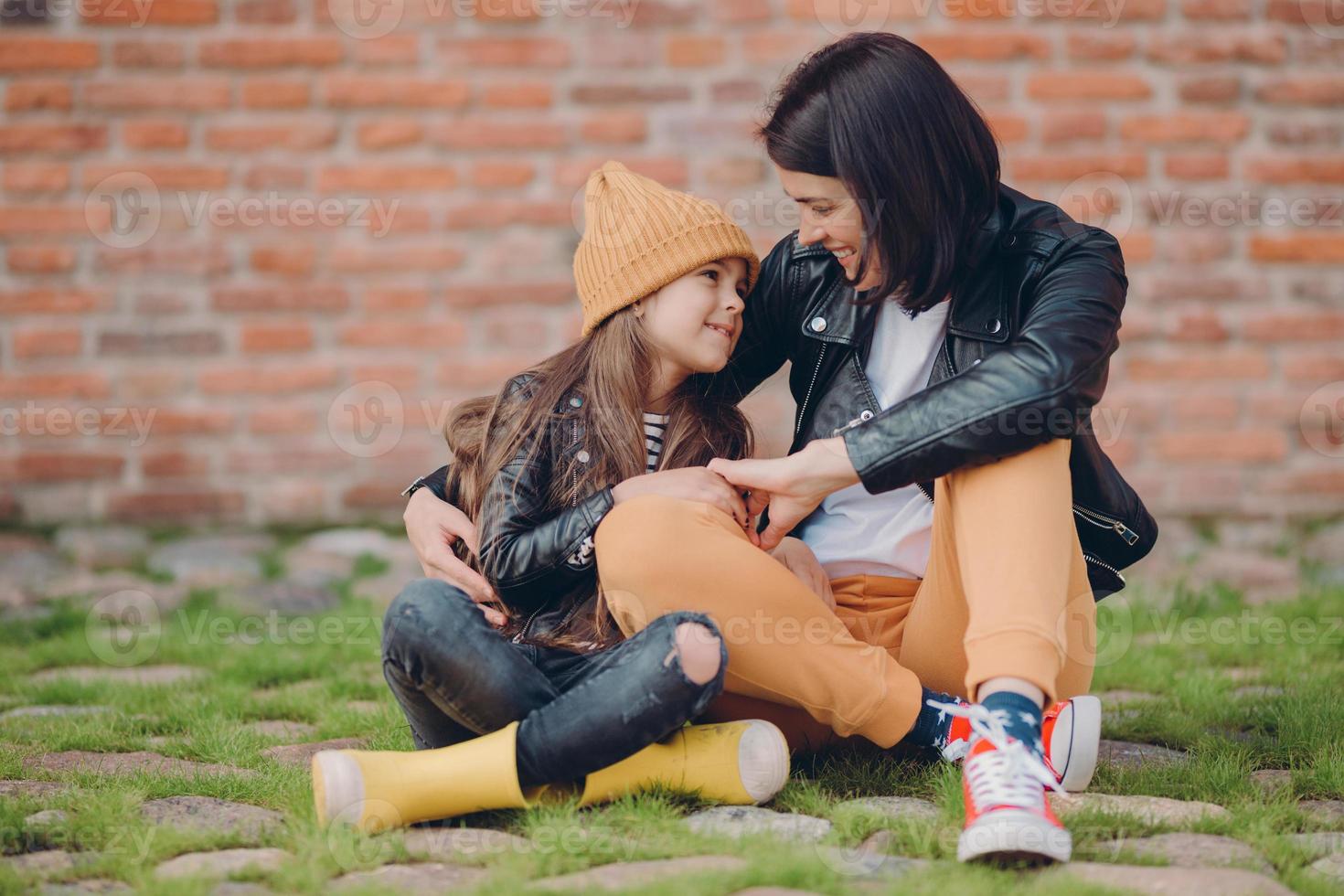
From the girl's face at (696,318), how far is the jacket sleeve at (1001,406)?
0.43 metres

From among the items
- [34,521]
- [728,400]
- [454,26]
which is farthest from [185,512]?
[728,400]

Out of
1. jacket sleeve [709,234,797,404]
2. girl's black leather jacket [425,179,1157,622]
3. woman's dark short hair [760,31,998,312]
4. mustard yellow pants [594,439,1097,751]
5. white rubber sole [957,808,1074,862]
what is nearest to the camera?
white rubber sole [957,808,1074,862]

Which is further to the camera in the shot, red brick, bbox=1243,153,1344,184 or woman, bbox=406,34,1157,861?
red brick, bbox=1243,153,1344,184

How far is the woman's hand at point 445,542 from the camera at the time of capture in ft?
6.89

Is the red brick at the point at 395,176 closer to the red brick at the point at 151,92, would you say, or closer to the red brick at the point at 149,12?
the red brick at the point at 151,92

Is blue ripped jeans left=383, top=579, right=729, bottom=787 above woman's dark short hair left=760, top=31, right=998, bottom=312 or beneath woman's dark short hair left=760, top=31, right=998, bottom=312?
beneath

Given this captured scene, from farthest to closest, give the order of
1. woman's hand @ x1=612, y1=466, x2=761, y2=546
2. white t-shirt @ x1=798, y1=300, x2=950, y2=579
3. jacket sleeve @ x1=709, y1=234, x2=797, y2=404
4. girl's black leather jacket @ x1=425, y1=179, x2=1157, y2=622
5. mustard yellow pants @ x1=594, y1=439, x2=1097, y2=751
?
jacket sleeve @ x1=709, y1=234, x2=797, y2=404, white t-shirt @ x1=798, y1=300, x2=950, y2=579, woman's hand @ x1=612, y1=466, x2=761, y2=546, girl's black leather jacket @ x1=425, y1=179, x2=1157, y2=622, mustard yellow pants @ x1=594, y1=439, x2=1097, y2=751

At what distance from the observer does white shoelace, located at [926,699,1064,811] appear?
1.58 meters

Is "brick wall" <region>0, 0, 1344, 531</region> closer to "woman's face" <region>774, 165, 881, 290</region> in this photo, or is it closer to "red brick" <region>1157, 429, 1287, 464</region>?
"red brick" <region>1157, 429, 1287, 464</region>

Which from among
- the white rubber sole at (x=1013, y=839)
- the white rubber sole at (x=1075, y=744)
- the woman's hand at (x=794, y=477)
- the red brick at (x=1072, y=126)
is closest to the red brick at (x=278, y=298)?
the red brick at (x=1072, y=126)

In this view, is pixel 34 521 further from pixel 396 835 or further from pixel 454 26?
pixel 396 835

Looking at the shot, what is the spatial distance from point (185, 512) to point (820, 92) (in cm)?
264

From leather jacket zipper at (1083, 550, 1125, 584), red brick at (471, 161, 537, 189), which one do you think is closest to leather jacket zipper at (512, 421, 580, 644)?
leather jacket zipper at (1083, 550, 1125, 584)

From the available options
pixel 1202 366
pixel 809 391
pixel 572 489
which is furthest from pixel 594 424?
pixel 1202 366
